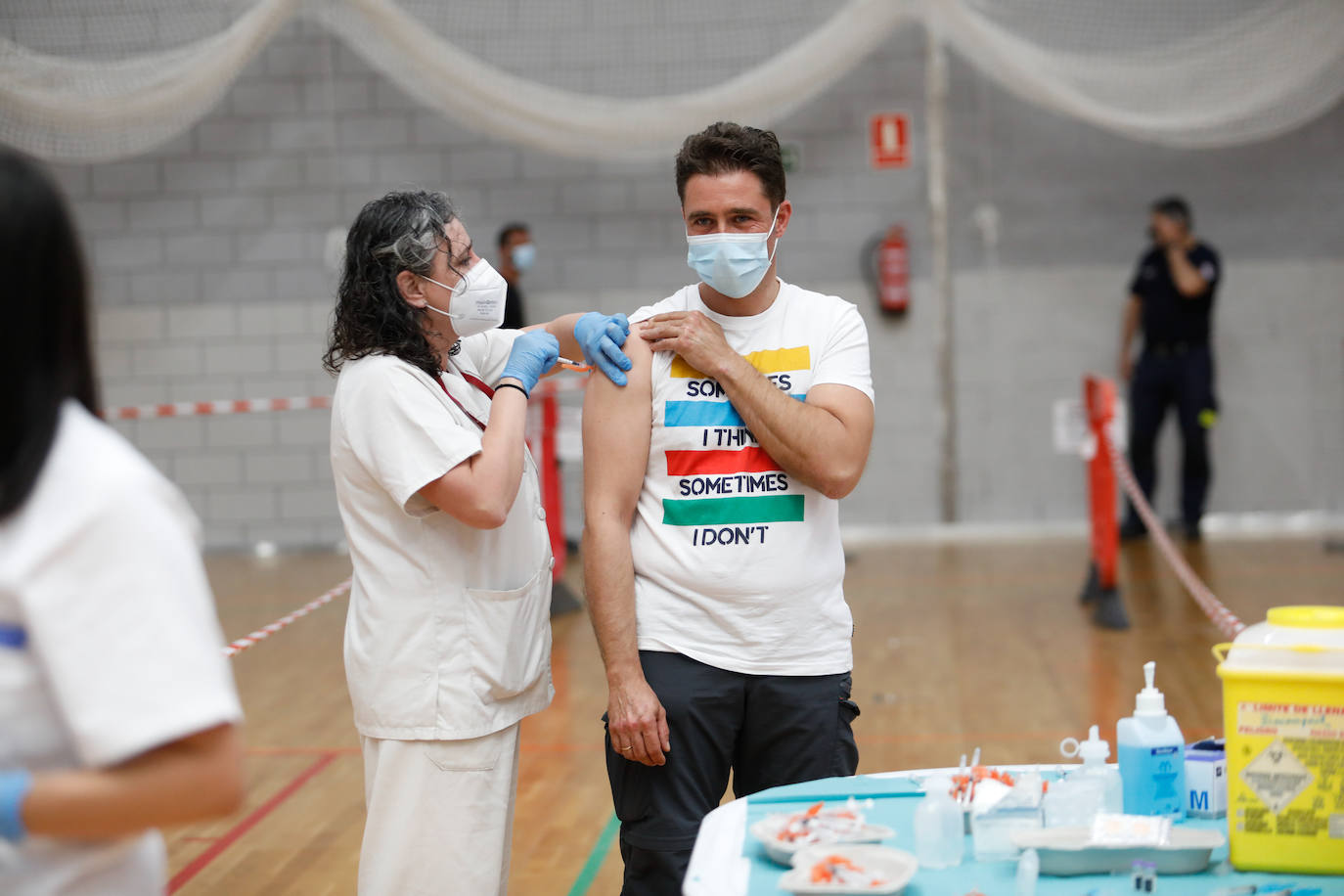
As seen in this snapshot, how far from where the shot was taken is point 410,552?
1.81 meters

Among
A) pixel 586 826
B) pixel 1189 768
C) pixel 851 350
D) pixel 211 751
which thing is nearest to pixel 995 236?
pixel 586 826

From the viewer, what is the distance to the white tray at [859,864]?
1.25 m

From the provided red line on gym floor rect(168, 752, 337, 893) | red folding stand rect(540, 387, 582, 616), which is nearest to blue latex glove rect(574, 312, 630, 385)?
red line on gym floor rect(168, 752, 337, 893)

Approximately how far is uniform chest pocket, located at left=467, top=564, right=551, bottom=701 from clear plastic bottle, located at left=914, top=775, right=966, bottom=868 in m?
0.68

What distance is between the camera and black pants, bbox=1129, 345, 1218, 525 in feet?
22.2

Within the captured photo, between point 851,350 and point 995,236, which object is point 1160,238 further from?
point 851,350

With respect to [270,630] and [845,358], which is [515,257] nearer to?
[270,630]

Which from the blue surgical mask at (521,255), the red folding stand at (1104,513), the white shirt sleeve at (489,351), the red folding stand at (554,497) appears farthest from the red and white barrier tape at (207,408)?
the white shirt sleeve at (489,351)

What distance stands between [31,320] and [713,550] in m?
1.05

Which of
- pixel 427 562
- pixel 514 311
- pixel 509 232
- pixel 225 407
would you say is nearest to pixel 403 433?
pixel 427 562

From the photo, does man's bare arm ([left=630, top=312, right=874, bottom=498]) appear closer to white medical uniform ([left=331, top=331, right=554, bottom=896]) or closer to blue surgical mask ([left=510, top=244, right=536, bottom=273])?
white medical uniform ([left=331, top=331, right=554, bottom=896])

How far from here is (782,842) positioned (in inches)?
54.1

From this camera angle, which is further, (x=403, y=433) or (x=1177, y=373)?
(x=1177, y=373)

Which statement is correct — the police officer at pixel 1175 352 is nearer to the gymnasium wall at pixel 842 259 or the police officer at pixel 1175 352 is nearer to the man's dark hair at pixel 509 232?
the gymnasium wall at pixel 842 259
